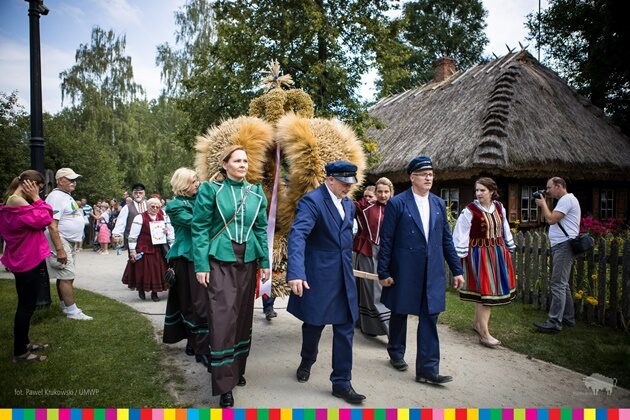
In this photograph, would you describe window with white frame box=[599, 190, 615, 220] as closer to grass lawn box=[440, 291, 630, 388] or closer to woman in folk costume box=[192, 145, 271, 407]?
grass lawn box=[440, 291, 630, 388]

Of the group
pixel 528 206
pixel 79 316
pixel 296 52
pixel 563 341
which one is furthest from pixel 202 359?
pixel 528 206

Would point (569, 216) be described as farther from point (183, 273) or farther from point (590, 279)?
point (183, 273)

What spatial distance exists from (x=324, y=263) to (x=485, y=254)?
7.57ft

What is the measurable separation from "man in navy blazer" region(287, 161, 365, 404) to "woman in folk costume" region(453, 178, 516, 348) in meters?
1.90

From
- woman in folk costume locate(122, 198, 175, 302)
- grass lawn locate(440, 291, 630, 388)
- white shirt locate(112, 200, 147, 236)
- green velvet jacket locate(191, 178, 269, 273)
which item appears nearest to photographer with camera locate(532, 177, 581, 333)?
grass lawn locate(440, 291, 630, 388)

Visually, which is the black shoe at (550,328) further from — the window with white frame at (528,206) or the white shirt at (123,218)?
the window with white frame at (528,206)

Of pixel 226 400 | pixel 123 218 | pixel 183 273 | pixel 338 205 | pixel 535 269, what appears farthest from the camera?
pixel 123 218

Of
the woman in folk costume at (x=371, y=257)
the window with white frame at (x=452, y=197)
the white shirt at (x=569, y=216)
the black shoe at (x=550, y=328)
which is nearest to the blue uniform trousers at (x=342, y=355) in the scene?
the woman in folk costume at (x=371, y=257)

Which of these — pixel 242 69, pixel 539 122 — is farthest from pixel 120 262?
pixel 539 122

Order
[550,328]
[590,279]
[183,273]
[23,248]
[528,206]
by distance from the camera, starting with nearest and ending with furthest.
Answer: [23,248] < [183,273] < [550,328] < [590,279] < [528,206]

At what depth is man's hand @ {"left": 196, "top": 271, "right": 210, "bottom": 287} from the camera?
3154 mm

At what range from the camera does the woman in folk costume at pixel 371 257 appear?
4980mm

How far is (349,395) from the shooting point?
10.8 feet

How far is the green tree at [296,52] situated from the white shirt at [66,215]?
6.47 meters
